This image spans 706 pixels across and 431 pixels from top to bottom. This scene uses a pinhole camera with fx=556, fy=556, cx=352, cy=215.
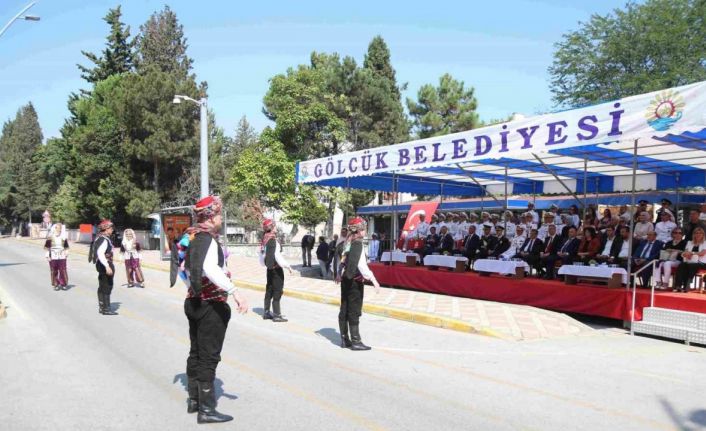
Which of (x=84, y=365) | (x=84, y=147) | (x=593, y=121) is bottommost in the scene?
(x=84, y=365)

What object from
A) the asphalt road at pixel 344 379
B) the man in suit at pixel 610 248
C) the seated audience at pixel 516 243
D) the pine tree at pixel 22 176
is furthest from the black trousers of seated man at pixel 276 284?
the pine tree at pixel 22 176

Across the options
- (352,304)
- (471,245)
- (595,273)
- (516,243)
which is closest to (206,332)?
(352,304)

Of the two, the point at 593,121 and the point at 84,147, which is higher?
the point at 84,147

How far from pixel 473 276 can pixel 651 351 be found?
5.66 meters

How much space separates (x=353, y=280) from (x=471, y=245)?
26.2ft

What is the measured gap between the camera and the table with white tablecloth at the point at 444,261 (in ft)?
47.9

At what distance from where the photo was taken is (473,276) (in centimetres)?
1379

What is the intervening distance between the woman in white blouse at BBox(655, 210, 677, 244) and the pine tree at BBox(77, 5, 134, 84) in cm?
4931

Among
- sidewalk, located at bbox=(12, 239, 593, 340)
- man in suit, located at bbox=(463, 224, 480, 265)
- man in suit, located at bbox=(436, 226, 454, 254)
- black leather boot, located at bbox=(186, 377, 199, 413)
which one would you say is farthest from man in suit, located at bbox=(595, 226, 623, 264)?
black leather boot, located at bbox=(186, 377, 199, 413)

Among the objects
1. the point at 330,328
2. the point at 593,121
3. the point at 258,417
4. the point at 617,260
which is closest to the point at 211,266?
the point at 258,417

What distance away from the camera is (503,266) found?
13.1 metres

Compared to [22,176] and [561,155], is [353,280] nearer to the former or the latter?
[561,155]

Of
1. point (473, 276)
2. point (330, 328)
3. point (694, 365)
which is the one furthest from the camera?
point (473, 276)

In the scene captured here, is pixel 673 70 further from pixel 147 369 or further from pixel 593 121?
pixel 147 369
